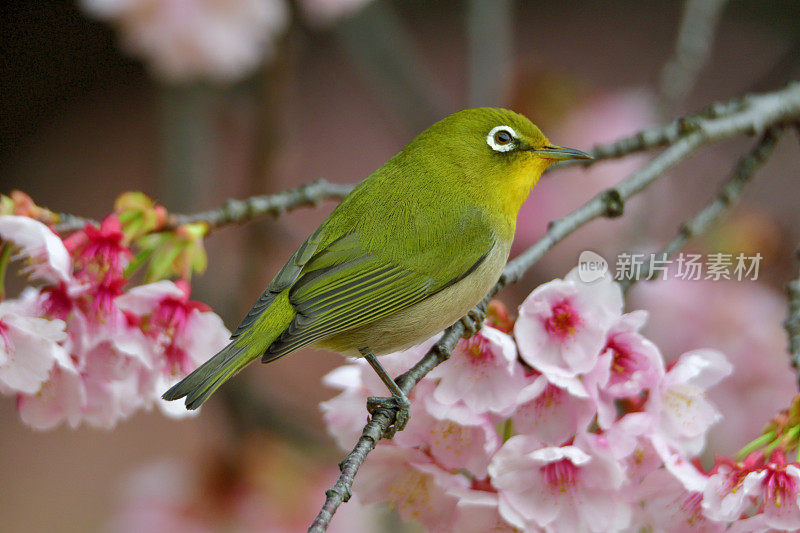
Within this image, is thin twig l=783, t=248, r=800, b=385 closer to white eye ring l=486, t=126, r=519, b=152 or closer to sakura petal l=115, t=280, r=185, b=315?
white eye ring l=486, t=126, r=519, b=152

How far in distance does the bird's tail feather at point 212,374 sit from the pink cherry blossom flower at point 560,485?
360mm

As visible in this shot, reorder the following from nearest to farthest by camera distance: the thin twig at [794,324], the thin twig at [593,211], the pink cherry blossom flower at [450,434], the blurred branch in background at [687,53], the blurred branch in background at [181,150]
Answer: the thin twig at [593,211], the pink cherry blossom flower at [450,434], the thin twig at [794,324], the blurred branch in background at [687,53], the blurred branch in background at [181,150]

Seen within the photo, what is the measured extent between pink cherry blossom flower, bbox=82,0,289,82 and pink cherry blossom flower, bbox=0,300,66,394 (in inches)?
59.2

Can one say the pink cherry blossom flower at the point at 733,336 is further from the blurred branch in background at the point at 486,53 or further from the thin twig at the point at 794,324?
the thin twig at the point at 794,324

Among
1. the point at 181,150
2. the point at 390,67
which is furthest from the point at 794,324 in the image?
the point at 181,150

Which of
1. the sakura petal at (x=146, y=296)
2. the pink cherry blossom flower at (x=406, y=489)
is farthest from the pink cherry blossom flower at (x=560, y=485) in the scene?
the sakura petal at (x=146, y=296)

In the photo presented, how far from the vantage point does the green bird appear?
4.11ft

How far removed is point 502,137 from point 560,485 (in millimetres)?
554

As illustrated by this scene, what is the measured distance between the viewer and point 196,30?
2.55m

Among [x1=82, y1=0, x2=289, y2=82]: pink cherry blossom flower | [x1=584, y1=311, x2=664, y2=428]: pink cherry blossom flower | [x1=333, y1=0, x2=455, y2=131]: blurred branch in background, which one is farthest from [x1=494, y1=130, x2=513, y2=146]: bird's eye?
[x1=82, y1=0, x2=289, y2=82]: pink cherry blossom flower

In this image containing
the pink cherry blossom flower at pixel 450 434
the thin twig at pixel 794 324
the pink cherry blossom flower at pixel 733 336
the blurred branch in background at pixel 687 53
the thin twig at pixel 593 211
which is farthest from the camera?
the pink cherry blossom flower at pixel 733 336

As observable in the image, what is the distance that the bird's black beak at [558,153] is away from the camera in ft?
4.36

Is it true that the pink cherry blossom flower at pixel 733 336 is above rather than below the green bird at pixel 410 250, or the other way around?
above

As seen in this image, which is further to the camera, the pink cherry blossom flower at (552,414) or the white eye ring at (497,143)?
the white eye ring at (497,143)
